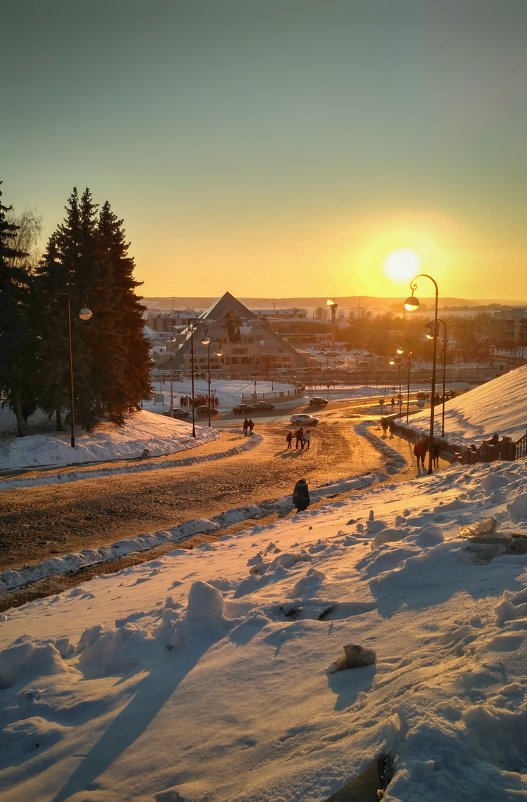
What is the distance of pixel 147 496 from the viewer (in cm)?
2080

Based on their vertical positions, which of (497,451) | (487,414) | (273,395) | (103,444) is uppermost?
(497,451)

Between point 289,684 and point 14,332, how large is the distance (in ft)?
86.8

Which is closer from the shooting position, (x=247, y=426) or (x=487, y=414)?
(x=487, y=414)

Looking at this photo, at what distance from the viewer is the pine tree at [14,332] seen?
28.4 meters

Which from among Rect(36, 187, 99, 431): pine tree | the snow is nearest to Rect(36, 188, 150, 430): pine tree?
Rect(36, 187, 99, 431): pine tree

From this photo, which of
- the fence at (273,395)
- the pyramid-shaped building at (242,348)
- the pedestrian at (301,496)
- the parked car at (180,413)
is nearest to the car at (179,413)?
the parked car at (180,413)

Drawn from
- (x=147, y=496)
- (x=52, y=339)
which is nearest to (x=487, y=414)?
(x=147, y=496)

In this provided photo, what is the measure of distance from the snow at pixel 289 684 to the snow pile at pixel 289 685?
16 mm

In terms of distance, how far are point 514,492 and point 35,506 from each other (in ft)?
43.7

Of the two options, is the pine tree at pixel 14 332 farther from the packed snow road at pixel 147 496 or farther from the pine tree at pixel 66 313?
the packed snow road at pixel 147 496

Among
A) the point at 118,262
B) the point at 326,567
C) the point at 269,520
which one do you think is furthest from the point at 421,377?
the point at 326,567

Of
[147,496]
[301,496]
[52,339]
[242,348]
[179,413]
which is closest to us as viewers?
[301,496]

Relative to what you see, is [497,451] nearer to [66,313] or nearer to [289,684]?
[289,684]

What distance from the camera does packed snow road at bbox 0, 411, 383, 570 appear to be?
15383mm
